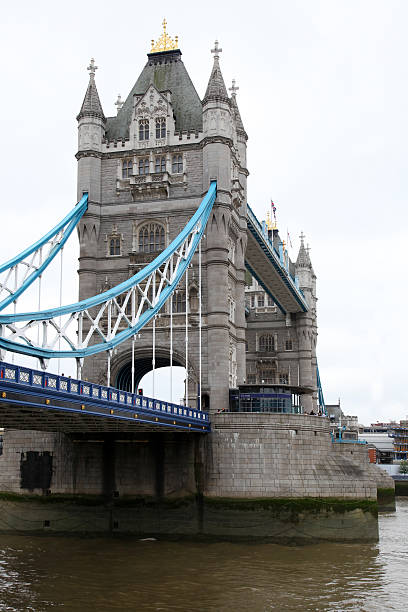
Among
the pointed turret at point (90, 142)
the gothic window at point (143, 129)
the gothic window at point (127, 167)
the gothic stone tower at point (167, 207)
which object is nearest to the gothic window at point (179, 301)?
the gothic stone tower at point (167, 207)

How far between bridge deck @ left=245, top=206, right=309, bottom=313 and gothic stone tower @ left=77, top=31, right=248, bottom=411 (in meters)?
6.77

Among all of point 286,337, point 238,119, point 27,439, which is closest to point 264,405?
point 27,439

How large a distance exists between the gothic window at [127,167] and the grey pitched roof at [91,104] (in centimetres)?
366

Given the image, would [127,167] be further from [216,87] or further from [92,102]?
[216,87]

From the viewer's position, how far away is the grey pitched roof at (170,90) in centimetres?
4803

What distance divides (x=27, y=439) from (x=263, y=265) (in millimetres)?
32053

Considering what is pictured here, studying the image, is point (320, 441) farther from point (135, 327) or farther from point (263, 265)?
point (263, 265)

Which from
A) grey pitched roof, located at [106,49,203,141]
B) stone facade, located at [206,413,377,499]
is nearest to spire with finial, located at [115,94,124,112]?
grey pitched roof, located at [106,49,203,141]

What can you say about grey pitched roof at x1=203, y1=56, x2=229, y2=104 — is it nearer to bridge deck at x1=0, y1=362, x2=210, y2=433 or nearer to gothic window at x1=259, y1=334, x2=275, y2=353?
bridge deck at x1=0, y1=362, x2=210, y2=433

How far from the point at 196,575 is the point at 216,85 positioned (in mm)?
31564

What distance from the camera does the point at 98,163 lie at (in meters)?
47.5

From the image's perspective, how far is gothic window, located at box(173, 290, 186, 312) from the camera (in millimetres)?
45125

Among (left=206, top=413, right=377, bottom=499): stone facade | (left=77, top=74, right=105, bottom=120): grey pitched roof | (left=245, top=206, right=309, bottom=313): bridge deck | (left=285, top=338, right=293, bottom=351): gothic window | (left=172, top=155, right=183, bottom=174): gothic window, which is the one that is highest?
(left=77, top=74, right=105, bottom=120): grey pitched roof

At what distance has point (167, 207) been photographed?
46.3m
